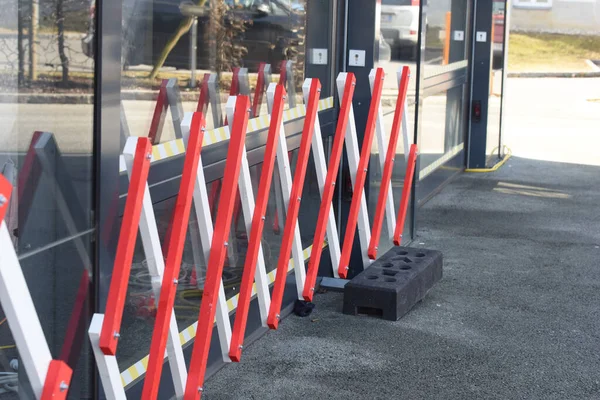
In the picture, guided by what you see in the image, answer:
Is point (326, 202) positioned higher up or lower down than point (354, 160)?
lower down

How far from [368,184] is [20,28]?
380 centimetres

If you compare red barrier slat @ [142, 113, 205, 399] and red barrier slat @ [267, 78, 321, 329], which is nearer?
red barrier slat @ [142, 113, 205, 399]

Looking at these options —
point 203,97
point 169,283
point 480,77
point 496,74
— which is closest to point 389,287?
point 203,97

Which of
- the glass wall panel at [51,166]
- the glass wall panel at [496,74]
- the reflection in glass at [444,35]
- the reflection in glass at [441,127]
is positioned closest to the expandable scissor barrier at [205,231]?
the glass wall panel at [51,166]

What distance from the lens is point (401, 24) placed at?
25.5ft

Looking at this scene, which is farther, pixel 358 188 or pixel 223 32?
pixel 358 188

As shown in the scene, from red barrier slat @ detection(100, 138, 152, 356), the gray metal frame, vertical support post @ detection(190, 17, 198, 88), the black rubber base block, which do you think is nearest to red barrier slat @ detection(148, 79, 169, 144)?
vertical support post @ detection(190, 17, 198, 88)

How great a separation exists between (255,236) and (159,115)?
68 cm

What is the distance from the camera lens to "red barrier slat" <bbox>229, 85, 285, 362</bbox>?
442 centimetres

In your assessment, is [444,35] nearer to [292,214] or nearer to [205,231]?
[292,214]

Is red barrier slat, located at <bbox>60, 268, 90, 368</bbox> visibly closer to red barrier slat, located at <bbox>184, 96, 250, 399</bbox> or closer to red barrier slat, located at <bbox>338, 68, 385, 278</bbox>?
red barrier slat, located at <bbox>184, 96, 250, 399</bbox>

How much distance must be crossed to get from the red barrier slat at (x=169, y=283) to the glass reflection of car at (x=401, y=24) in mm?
3684

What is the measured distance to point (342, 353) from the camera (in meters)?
5.43

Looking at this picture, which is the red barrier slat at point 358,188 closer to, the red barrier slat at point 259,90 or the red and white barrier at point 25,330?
the red barrier slat at point 259,90
